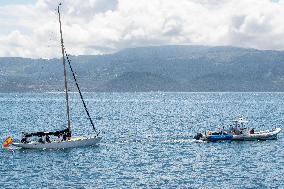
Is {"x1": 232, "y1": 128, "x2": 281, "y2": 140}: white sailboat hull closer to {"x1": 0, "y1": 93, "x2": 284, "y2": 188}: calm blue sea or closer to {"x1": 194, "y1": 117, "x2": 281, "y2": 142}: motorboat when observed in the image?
{"x1": 194, "y1": 117, "x2": 281, "y2": 142}: motorboat

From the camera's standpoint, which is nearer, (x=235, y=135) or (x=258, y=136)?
(x=235, y=135)

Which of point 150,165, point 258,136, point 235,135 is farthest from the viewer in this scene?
point 258,136

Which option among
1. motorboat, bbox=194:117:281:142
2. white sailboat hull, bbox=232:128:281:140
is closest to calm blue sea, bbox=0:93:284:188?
white sailboat hull, bbox=232:128:281:140

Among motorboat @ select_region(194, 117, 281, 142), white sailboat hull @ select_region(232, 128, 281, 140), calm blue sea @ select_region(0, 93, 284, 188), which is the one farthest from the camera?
white sailboat hull @ select_region(232, 128, 281, 140)

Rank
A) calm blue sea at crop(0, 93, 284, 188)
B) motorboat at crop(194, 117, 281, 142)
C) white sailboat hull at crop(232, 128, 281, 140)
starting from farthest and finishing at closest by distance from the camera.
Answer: white sailboat hull at crop(232, 128, 281, 140), motorboat at crop(194, 117, 281, 142), calm blue sea at crop(0, 93, 284, 188)

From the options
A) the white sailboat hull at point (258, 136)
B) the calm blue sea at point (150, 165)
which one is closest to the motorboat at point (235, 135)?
the white sailboat hull at point (258, 136)

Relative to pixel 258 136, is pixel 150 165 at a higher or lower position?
lower

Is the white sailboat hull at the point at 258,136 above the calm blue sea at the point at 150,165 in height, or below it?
above

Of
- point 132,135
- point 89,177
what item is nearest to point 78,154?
point 89,177

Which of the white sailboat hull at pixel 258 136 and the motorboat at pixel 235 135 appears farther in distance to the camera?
the white sailboat hull at pixel 258 136

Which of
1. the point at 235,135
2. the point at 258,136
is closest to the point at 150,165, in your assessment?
the point at 235,135

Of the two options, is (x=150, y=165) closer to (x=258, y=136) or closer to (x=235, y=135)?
(x=235, y=135)

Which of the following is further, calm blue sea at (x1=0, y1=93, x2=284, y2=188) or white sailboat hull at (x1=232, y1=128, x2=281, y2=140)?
white sailboat hull at (x1=232, y1=128, x2=281, y2=140)

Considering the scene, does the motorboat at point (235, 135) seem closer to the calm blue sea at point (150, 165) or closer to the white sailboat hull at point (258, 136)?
the white sailboat hull at point (258, 136)
